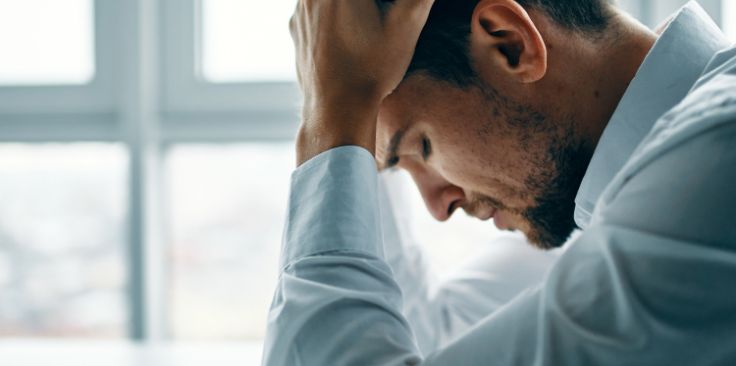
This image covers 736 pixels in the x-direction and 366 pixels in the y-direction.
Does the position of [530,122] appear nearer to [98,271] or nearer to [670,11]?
[670,11]

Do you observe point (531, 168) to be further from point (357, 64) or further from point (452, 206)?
point (357, 64)

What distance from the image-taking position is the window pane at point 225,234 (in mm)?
1881

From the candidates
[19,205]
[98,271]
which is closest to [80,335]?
[98,271]

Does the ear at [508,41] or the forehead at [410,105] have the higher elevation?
the ear at [508,41]

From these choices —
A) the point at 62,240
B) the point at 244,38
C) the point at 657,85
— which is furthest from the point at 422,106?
the point at 62,240

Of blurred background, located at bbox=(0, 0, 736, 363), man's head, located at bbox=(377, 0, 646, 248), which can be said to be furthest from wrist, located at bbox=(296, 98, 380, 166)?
blurred background, located at bbox=(0, 0, 736, 363)

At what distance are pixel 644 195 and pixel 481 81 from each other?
32cm

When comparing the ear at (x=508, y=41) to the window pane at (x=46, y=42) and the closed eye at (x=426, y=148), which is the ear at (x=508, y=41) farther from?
the window pane at (x=46, y=42)

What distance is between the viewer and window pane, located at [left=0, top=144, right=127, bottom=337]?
1919 millimetres

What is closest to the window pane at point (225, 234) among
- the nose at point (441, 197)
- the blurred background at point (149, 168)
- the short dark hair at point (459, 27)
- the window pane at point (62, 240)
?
the blurred background at point (149, 168)

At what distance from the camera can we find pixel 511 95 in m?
0.85

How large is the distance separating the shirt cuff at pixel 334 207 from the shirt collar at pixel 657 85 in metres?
0.25

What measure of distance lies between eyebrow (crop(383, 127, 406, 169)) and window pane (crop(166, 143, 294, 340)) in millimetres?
926

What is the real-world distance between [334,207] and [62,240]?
142 cm
